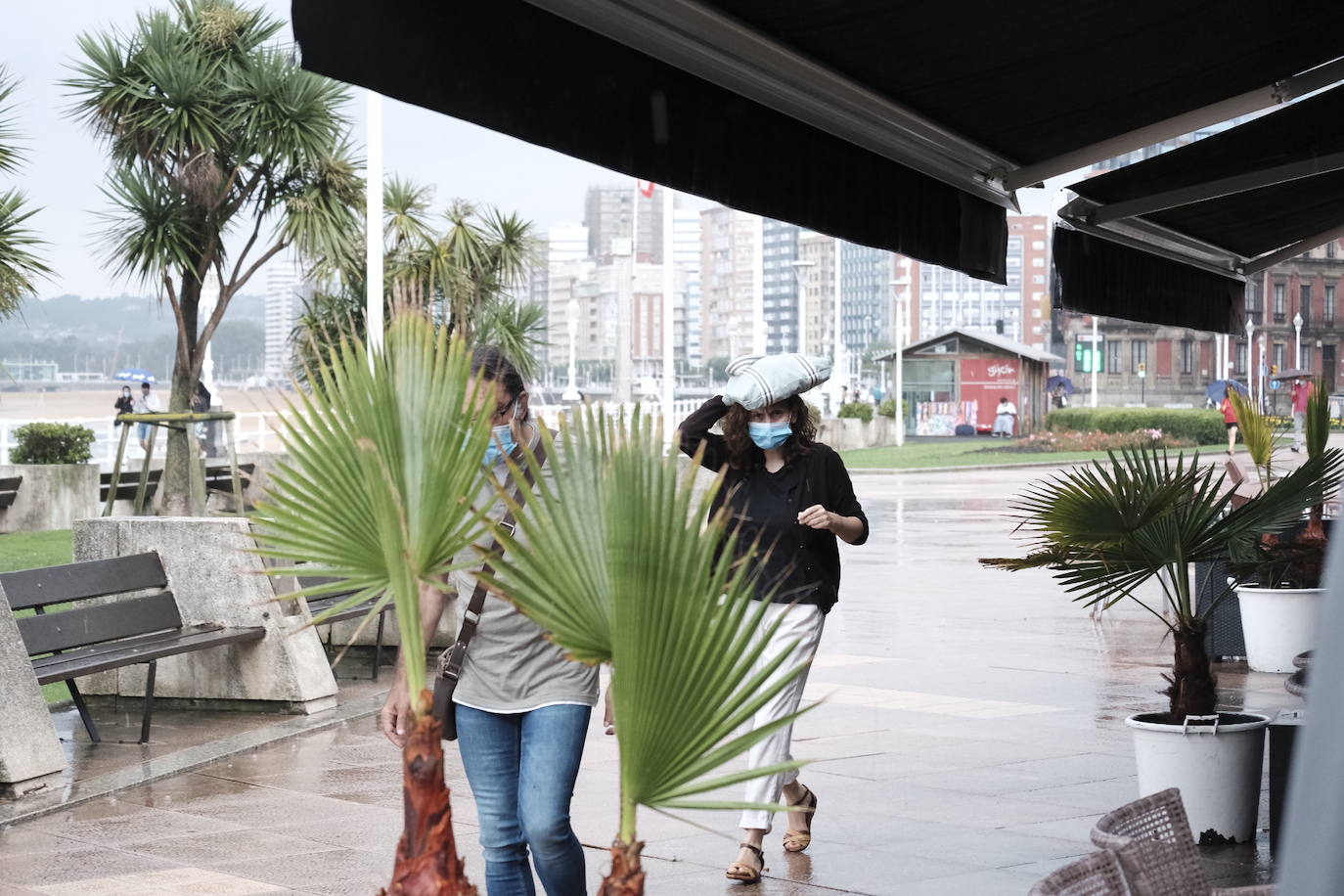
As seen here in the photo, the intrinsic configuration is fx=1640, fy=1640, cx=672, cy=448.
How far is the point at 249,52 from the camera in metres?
19.8

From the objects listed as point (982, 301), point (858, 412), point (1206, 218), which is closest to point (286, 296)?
point (1206, 218)

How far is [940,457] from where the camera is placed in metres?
47.5

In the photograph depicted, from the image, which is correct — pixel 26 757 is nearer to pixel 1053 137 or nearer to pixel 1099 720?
pixel 1053 137

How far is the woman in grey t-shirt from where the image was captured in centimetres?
389

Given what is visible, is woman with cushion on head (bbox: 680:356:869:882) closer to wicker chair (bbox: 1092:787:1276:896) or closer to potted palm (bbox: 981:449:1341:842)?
potted palm (bbox: 981:449:1341:842)

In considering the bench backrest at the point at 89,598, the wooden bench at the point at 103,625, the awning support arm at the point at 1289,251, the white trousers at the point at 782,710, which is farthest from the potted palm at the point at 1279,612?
the bench backrest at the point at 89,598

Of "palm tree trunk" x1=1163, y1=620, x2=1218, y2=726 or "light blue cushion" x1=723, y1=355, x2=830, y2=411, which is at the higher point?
"light blue cushion" x1=723, y1=355, x2=830, y2=411

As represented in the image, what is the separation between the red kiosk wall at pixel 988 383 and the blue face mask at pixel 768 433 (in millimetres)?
60732

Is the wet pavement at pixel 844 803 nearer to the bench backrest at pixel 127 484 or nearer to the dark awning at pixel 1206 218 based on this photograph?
the dark awning at pixel 1206 218

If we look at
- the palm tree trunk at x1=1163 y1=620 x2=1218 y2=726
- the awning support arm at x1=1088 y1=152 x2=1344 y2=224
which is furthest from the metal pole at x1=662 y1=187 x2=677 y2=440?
the awning support arm at x1=1088 y1=152 x2=1344 y2=224

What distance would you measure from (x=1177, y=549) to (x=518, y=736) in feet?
8.24

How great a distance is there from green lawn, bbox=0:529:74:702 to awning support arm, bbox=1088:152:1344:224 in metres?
11.4

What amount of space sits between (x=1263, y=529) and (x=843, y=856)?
76.5 inches

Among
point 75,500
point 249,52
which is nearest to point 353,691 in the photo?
point 249,52
